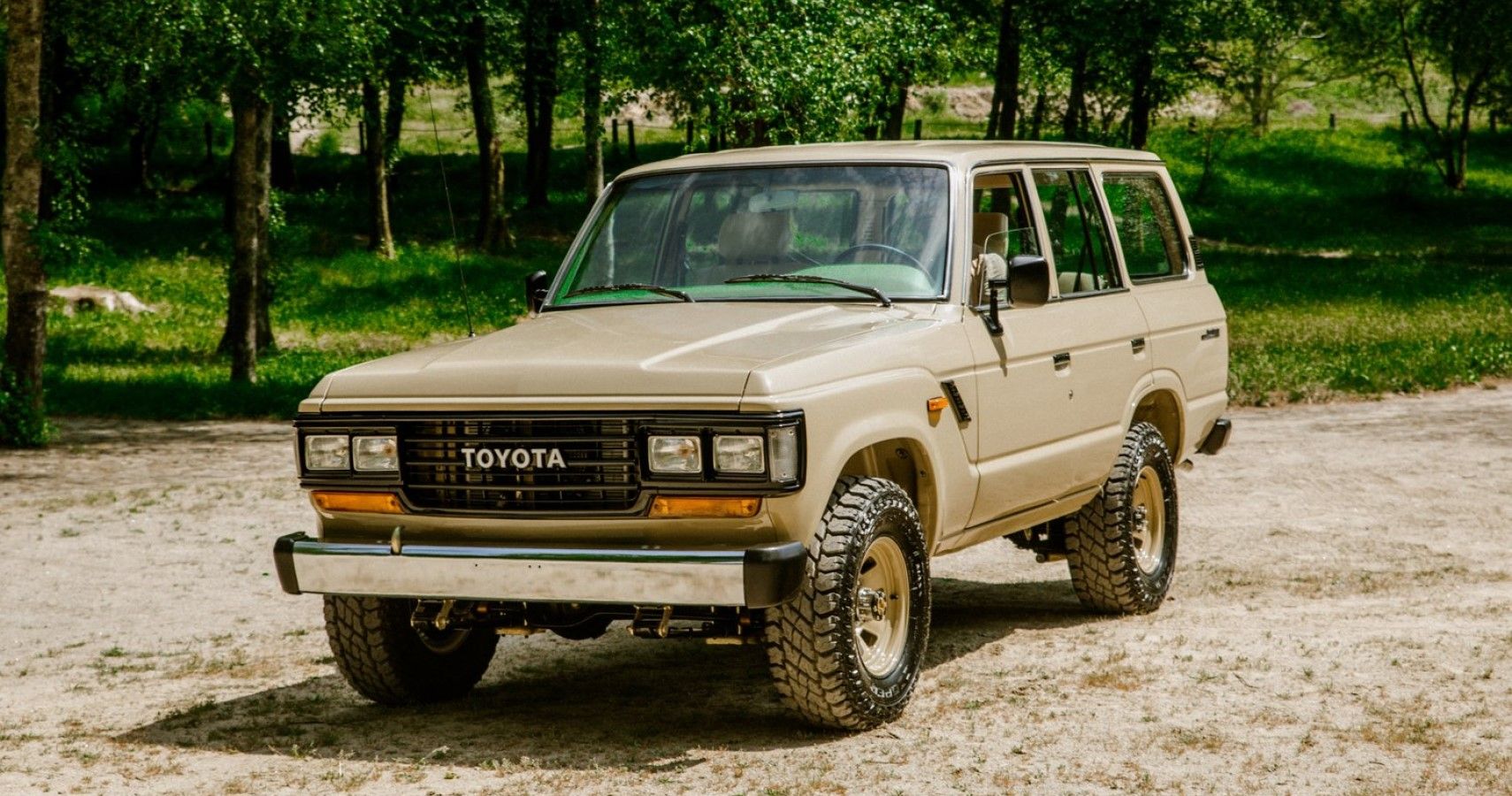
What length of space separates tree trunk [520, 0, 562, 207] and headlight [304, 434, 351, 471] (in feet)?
74.2

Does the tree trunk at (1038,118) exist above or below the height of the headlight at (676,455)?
above

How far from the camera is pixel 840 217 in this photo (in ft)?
22.3

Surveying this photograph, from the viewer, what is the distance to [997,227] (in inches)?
279

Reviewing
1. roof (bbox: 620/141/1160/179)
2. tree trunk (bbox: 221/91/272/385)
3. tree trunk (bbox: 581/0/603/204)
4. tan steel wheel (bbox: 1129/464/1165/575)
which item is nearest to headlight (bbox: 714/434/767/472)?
roof (bbox: 620/141/1160/179)

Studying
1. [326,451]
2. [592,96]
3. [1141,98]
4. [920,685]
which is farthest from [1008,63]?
[326,451]

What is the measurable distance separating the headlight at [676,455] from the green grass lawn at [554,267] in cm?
125

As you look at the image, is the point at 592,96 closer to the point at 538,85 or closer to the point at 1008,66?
the point at 1008,66

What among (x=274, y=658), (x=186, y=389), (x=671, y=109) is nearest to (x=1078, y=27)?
(x=671, y=109)

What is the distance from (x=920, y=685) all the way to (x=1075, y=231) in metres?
2.31

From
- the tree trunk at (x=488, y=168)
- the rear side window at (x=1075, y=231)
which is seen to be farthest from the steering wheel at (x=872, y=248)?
the tree trunk at (x=488, y=168)

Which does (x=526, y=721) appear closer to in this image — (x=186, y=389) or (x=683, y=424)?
(x=683, y=424)

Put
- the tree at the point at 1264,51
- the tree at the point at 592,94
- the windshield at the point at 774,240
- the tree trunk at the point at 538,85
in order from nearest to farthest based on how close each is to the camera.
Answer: the windshield at the point at 774,240 < the tree at the point at 592,94 < the tree trunk at the point at 538,85 < the tree at the point at 1264,51

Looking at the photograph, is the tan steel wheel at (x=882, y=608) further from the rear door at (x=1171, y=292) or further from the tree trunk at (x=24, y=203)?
the tree trunk at (x=24, y=203)

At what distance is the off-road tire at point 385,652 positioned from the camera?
247 inches
